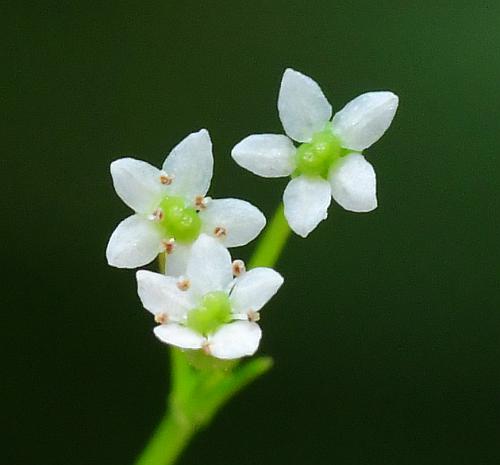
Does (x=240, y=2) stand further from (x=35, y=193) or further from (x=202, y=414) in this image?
(x=202, y=414)

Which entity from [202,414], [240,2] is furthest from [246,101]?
[202,414]

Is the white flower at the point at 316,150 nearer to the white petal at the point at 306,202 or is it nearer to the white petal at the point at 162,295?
the white petal at the point at 306,202

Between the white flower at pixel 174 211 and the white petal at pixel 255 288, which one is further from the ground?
the white flower at pixel 174 211

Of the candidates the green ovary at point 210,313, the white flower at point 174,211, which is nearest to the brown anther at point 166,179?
the white flower at point 174,211

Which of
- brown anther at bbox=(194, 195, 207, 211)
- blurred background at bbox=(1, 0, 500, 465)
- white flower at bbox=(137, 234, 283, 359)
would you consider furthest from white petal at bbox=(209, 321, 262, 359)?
blurred background at bbox=(1, 0, 500, 465)

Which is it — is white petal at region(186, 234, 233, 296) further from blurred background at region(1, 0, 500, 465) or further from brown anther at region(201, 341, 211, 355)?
blurred background at region(1, 0, 500, 465)

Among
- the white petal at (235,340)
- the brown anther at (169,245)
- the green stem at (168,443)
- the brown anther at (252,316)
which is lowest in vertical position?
the green stem at (168,443)

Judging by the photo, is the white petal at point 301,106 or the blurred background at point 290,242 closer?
the white petal at point 301,106

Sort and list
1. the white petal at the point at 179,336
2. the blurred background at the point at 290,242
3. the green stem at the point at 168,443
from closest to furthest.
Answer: the white petal at the point at 179,336 → the green stem at the point at 168,443 → the blurred background at the point at 290,242
